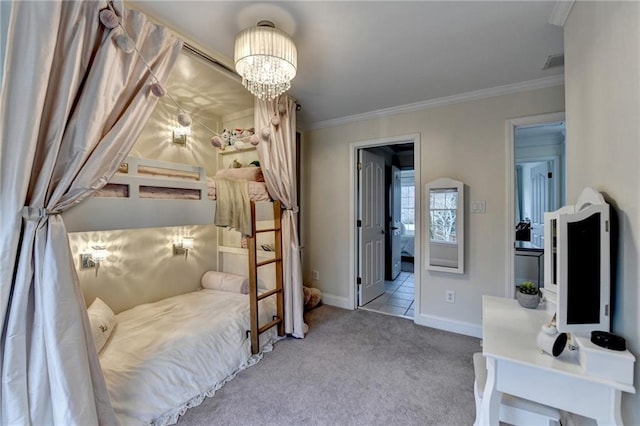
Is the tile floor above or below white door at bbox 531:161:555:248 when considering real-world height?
below

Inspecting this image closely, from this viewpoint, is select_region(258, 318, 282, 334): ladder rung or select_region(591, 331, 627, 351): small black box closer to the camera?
select_region(591, 331, 627, 351): small black box

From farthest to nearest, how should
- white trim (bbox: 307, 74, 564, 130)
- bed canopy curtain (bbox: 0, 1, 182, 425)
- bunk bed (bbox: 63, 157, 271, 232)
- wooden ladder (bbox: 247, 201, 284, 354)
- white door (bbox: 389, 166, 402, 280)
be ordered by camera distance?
white door (bbox: 389, 166, 402, 280), white trim (bbox: 307, 74, 564, 130), wooden ladder (bbox: 247, 201, 284, 354), bunk bed (bbox: 63, 157, 271, 232), bed canopy curtain (bbox: 0, 1, 182, 425)

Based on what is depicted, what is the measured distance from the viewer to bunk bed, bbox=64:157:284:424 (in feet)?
5.04

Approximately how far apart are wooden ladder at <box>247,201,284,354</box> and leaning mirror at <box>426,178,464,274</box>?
1632mm

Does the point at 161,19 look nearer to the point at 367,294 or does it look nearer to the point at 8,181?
the point at 8,181

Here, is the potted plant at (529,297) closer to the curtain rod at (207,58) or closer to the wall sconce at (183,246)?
the curtain rod at (207,58)

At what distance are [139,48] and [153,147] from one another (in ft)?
5.40

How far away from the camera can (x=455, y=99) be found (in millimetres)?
2854

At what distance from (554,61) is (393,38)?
1.38 m

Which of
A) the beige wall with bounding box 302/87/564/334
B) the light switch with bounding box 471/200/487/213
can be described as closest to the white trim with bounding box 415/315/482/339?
the beige wall with bounding box 302/87/564/334

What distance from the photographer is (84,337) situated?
126cm

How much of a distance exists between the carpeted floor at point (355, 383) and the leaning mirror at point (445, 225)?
0.74 m

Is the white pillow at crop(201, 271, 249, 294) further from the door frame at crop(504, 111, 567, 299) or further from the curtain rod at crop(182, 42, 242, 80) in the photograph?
the door frame at crop(504, 111, 567, 299)

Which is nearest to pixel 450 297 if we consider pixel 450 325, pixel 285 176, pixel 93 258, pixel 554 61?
pixel 450 325
